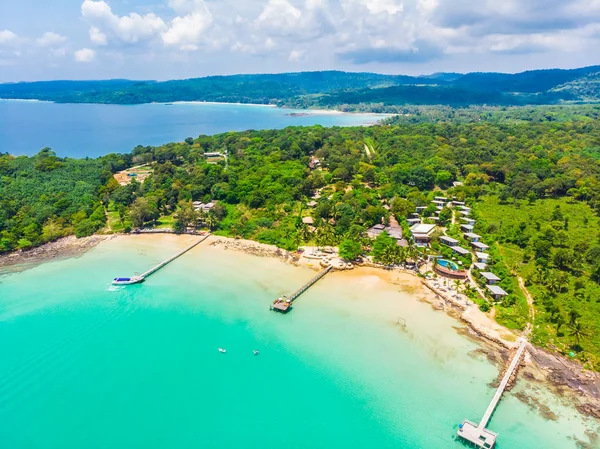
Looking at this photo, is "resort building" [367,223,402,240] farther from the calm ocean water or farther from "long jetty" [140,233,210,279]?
the calm ocean water

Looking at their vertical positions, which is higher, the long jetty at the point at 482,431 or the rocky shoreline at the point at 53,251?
the long jetty at the point at 482,431

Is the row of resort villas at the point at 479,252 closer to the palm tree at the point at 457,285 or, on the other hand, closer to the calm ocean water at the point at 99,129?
the palm tree at the point at 457,285

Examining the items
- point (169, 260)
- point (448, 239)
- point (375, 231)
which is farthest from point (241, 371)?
point (448, 239)

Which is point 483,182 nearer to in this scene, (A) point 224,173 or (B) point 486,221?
(B) point 486,221

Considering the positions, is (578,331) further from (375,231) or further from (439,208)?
(439,208)

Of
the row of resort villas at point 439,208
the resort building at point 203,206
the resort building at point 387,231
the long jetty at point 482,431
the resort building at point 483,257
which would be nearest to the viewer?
the long jetty at point 482,431

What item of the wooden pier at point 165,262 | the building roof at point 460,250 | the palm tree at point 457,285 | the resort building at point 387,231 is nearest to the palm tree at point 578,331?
the palm tree at point 457,285
